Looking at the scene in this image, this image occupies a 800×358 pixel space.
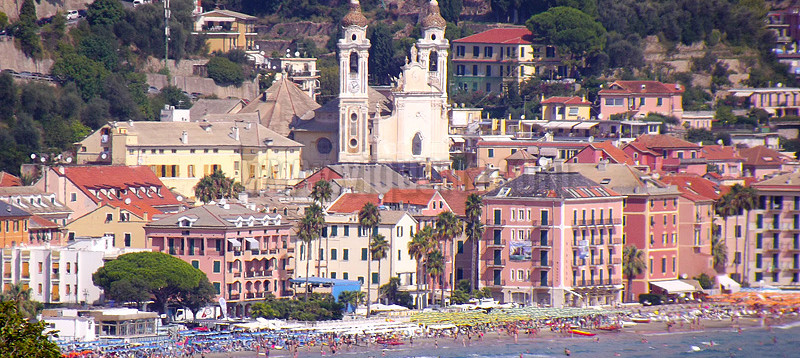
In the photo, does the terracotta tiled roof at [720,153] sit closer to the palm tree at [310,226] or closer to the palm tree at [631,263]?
the palm tree at [631,263]

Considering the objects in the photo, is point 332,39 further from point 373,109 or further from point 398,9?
point 373,109

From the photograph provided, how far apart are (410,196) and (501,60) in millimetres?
54496

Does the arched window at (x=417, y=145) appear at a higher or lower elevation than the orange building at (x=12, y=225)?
higher

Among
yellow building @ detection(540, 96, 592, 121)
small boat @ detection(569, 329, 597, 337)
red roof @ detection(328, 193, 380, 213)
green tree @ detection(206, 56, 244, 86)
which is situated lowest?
small boat @ detection(569, 329, 597, 337)

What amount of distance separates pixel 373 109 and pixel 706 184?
28.3 metres

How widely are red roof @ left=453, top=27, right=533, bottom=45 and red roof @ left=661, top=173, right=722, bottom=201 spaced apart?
4077 centimetres

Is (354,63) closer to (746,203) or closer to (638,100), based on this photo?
(638,100)

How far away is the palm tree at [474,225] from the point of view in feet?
337

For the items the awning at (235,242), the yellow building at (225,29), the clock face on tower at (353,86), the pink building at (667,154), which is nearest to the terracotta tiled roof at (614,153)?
the pink building at (667,154)

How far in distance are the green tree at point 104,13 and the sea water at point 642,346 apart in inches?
2300

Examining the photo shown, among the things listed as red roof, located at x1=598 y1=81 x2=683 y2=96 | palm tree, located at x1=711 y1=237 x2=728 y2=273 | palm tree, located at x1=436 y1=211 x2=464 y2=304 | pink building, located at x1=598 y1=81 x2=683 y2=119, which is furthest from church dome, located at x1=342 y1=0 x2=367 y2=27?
palm tree, located at x1=436 y1=211 x2=464 y2=304

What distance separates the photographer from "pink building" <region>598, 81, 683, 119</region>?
15225 cm

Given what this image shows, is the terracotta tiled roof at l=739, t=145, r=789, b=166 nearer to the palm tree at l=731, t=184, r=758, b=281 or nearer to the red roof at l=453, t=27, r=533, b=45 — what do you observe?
the palm tree at l=731, t=184, r=758, b=281

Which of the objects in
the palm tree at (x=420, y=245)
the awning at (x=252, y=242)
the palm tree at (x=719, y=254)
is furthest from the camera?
the palm tree at (x=719, y=254)
